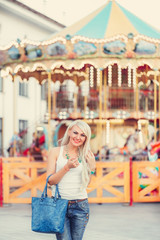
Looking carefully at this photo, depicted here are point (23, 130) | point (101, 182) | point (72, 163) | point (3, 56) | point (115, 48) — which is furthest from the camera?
point (23, 130)

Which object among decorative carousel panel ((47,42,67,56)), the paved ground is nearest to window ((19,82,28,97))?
decorative carousel panel ((47,42,67,56))

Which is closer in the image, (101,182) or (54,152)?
(54,152)

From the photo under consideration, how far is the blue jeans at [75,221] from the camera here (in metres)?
4.79

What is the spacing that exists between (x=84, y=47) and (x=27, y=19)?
1938cm

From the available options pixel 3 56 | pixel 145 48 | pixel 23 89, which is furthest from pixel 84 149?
pixel 23 89

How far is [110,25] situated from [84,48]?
1822mm

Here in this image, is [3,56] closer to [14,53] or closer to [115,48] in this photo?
[14,53]

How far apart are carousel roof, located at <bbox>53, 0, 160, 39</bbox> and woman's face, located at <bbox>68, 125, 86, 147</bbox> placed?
10.1m

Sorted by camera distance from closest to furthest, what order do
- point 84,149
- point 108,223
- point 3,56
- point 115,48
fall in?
point 84,149 < point 108,223 < point 115,48 < point 3,56

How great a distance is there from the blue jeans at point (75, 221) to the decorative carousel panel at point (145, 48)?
33.2 ft

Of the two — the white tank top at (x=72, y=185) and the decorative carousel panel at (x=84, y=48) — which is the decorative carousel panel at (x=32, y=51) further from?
the white tank top at (x=72, y=185)

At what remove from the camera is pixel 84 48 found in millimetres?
14609

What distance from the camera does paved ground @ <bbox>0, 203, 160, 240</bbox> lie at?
8.27 meters

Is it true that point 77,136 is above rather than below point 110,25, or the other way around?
below
